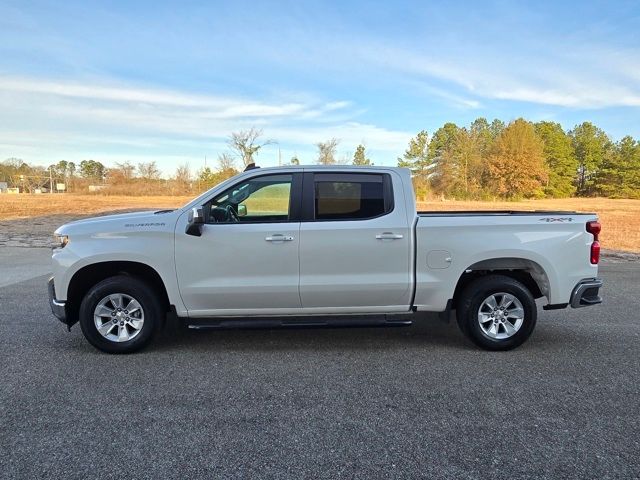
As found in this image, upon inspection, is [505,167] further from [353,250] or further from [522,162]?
[353,250]

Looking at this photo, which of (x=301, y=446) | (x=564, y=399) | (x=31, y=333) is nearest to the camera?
(x=301, y=446)

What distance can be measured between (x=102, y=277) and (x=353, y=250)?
2.65 meters

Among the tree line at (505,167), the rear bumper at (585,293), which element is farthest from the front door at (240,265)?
the tree line at (505,167)

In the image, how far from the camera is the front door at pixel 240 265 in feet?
15.0

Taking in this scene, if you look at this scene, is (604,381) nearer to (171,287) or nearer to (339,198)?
(339,198)

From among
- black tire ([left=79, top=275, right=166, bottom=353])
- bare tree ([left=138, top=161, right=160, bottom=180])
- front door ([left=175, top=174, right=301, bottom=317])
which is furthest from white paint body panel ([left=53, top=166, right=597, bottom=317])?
bare tree ([left=138, top=161, right=160, bottom=180])

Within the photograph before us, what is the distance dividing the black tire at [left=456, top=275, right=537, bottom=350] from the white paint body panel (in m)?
0.25

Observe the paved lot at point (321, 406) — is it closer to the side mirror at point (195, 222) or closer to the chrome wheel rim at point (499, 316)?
the chrome wheel rim at point (499, 316)

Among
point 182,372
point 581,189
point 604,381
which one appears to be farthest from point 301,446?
point 581,189

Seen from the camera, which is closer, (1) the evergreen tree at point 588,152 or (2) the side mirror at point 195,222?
(2) the side mirror at point 195,222

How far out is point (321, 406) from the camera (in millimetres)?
3605

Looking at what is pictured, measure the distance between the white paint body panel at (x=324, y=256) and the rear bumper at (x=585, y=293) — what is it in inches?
2.5

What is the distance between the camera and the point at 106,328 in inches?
183

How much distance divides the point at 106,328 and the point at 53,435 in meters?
1.57
